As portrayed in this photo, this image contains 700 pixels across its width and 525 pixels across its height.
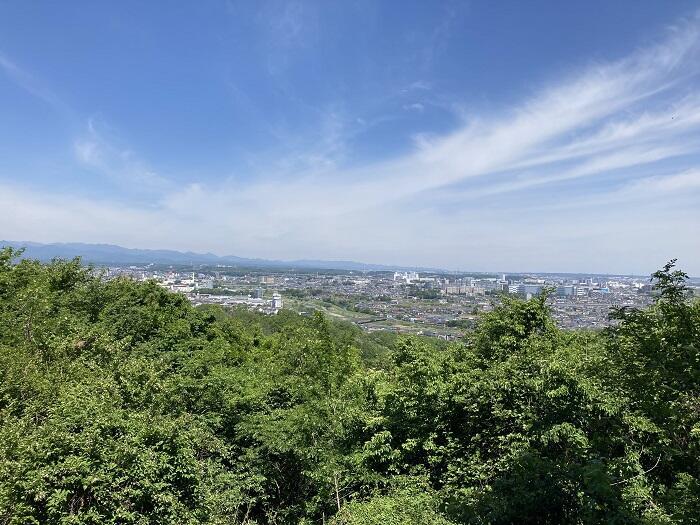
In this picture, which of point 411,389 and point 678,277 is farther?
point 411,389

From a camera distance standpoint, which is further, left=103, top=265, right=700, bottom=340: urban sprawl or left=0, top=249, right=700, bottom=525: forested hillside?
left=103, top=265, right=700, bottom=340: urban sprawl

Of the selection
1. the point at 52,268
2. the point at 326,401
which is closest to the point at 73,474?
the point at 326,401

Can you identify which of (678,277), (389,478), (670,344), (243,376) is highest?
(678,277)

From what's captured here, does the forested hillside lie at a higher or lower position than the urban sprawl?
higher

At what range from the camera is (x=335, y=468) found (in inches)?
479

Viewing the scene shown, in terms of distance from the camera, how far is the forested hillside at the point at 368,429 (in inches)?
279

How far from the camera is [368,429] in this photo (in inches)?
526

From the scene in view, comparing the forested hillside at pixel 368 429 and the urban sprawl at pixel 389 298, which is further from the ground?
the forested hillside at pixel 368 429

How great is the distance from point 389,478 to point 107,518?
7.34m

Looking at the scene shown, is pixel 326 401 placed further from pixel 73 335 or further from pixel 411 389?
pixel 73 335

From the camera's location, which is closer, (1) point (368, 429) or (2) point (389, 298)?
(1) point (368, 429)

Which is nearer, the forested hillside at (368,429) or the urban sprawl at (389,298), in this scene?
the forested hillside at (368,429)

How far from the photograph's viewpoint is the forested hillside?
279 inches

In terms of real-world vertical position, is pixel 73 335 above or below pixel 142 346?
above
